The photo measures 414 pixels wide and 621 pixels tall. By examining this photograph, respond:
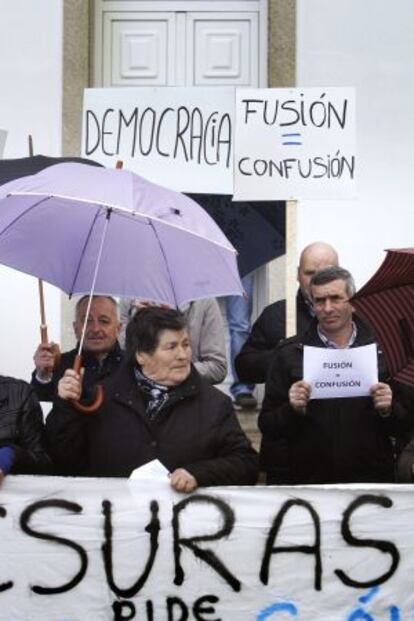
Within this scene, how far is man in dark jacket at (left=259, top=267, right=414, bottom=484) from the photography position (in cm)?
600

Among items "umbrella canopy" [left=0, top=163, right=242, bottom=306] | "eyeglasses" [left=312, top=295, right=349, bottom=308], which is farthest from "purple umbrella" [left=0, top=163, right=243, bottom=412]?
"eyeglasses" [left=312, top=295, right=349, bottom=308]

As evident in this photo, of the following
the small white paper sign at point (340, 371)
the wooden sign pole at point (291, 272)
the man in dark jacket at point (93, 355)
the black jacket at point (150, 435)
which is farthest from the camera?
the wooden sign pole at point (291, 272)

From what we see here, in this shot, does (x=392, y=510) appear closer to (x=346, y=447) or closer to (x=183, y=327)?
(x=346, y=447)

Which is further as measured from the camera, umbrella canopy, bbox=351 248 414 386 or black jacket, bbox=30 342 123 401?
black jacket, bbox=30 342 123 401

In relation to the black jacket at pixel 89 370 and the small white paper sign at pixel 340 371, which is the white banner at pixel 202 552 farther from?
the black jacket at pixel 89 370

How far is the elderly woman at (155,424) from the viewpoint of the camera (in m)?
5.59

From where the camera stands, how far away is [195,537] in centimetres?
547

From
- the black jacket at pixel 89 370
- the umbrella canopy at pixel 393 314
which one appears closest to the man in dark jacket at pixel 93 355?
the black jacket at pixel 89 370

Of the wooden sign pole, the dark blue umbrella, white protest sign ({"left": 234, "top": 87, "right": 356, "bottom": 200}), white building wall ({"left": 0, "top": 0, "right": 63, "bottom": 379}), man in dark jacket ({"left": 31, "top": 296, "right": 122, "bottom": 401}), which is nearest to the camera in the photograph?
man in dark jacket ({"left": 31, "top": 296, "right": 122, "bottom": 401})

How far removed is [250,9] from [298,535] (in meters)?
5.18

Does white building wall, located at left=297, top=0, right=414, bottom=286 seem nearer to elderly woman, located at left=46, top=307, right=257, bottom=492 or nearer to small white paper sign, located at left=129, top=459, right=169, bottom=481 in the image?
elderly woman, located at left=46, top=307, right=257, bottom=492

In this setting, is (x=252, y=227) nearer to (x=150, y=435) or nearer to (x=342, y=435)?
(x=342, y=435)

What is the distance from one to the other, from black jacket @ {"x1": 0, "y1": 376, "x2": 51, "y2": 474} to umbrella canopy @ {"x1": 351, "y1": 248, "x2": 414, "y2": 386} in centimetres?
130

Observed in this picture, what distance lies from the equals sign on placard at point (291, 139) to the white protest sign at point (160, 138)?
15.3 inches
